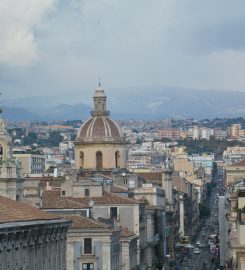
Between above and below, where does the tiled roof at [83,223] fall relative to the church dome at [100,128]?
below

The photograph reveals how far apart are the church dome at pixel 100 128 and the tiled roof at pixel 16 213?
69.8 meters

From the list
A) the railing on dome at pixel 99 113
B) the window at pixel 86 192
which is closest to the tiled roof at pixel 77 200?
the window at pixel 86 192

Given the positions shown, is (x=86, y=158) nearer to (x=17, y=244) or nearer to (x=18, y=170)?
(x=18, y=170)

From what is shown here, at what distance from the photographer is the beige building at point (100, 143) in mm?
158000

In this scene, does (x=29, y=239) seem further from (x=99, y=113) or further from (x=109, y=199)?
(x=99, y=113)

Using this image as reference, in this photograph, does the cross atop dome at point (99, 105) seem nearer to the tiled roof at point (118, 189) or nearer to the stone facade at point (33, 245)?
the tiled roof at point (118, 189)

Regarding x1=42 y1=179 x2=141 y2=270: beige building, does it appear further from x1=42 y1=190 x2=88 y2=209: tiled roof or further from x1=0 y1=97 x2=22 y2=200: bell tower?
x1=0 y1=97 x2=22 y2=200: bell tower

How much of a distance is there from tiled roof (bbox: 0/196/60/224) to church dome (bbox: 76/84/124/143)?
69776mm

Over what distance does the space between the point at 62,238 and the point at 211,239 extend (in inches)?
4286

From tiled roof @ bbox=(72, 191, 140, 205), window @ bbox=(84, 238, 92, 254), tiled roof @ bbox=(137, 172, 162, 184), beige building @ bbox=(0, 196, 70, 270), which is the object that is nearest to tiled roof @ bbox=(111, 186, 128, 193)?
tiled roof @ bbox=(72, 191, 140, 205)

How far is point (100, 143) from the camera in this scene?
157875mm

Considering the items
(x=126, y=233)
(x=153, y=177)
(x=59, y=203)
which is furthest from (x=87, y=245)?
(x=153, y=177)

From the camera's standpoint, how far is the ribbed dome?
15812cm

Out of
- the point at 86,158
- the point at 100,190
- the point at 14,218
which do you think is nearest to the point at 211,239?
the point at 86,158
